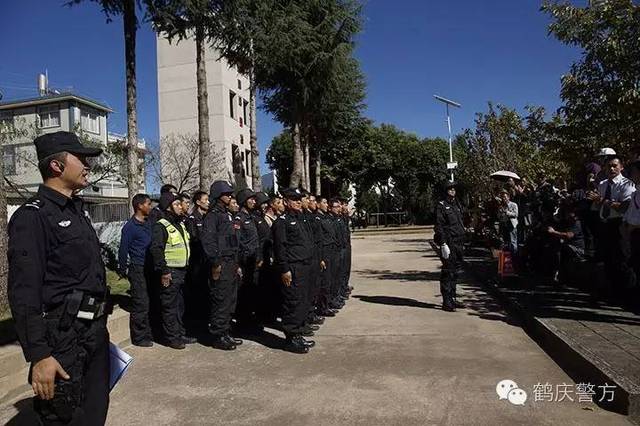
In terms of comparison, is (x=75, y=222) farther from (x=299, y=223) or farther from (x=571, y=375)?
(x=571, y=375)

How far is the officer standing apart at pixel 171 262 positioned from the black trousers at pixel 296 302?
Result: 54.2 inches

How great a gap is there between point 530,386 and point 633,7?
682 cm

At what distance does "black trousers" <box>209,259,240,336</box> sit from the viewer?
6.31m

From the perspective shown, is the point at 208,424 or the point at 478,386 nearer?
the point at 208,424

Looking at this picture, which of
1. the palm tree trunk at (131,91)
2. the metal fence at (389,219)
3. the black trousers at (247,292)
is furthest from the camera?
the metal fence at (389,219)

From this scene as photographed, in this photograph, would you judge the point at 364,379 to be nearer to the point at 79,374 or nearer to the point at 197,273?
the point at 79,374

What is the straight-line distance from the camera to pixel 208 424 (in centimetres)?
400

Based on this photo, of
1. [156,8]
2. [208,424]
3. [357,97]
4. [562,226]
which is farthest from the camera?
[357,97]

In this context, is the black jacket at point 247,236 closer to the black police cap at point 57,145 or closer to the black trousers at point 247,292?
the black trousers at point 247,292

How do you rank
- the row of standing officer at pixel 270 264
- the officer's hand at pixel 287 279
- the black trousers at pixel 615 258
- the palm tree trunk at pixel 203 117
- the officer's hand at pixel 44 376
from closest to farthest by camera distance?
the officer's hand at pixel 44 376, the officer's hand at pixel 287 279, the row of standing officer at pixel 270 264, the black trousers at pixel 615 258, the palm tree trunk at pixel 203 117

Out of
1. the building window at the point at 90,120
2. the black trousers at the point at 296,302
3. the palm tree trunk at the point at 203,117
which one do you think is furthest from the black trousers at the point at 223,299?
the building window at the point at 90,120

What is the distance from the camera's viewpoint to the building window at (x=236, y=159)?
32.8 metres

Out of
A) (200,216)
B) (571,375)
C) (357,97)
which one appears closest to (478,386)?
(571,375)

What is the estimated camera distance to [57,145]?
2.68 m
